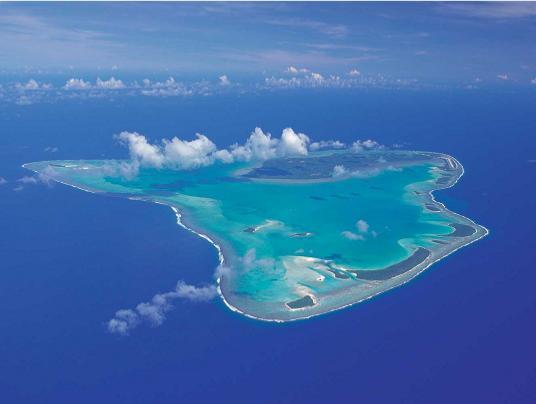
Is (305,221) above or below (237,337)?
above

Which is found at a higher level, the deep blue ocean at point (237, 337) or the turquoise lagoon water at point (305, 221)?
the turquoise lagoon water at point (305, 221)

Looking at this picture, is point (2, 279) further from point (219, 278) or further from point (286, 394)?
point (286, 394)

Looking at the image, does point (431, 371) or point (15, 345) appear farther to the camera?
point (15, 345)

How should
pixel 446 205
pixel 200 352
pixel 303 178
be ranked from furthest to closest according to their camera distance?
pixel 303 178 < pixel 446 205 < pixel 200 352

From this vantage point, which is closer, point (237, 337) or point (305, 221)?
point (237, 337)

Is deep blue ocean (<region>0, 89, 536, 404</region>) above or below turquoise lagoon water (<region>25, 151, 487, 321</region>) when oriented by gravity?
below

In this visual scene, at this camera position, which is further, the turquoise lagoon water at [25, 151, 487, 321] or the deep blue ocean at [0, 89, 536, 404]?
the turquoise lagoon water at [25, 151, 487, 321]

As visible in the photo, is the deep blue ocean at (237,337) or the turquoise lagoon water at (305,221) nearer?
the deep blue ocean at (237,337)

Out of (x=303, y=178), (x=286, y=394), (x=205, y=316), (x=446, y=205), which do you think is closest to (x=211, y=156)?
(x=303, y=178)
